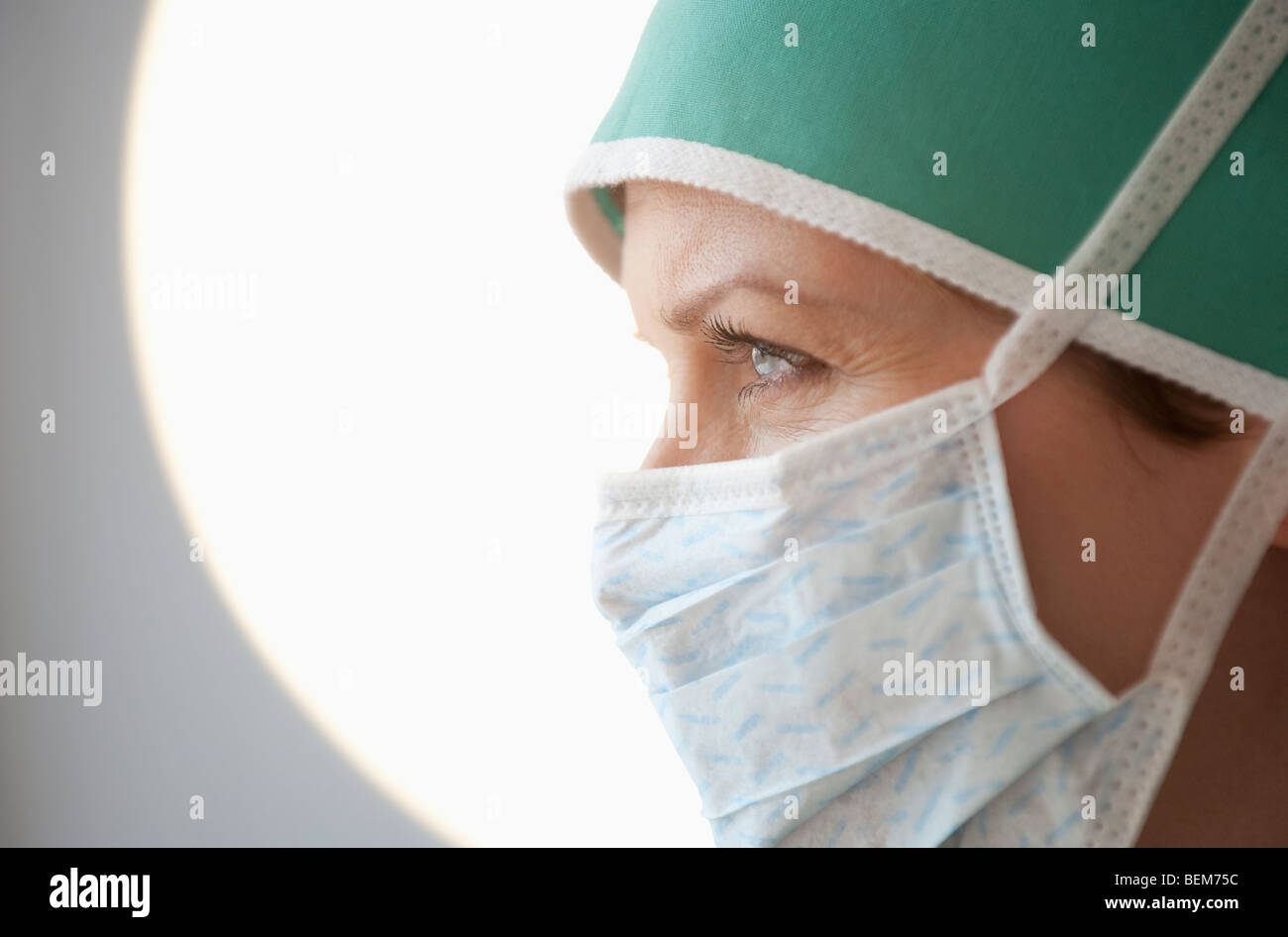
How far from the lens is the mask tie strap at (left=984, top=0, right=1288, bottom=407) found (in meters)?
0.74

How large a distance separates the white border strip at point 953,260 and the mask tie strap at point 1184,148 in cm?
3

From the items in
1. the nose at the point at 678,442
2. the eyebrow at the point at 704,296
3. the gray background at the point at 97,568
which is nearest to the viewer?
the eyebrow at the point at 704,296

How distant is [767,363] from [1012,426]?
26 centimetres

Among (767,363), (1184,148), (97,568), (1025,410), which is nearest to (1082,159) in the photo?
(1184,148)

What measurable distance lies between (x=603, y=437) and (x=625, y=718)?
592 millimetres

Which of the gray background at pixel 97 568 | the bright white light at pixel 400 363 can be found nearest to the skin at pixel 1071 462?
the bright white light at pixel 400 363

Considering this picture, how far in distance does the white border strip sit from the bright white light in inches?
36.3

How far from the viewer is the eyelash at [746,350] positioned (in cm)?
89

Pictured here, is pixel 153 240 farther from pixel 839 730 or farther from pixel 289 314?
pixel 839 730

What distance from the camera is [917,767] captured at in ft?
2.72

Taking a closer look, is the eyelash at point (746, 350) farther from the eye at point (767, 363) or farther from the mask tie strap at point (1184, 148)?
the mask tie strap at point (1184, 148)

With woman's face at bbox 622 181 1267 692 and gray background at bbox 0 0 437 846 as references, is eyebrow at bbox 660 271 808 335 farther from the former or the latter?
gray background at bbox 0 0 437 846

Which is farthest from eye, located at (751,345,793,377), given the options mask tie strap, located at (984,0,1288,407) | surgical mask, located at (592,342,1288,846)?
mask tie strap, located at (984,0,1288,407)

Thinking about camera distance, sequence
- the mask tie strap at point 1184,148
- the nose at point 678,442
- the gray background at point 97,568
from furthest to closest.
→ the gray background at point 97,568
the nose at point 678,442
the mask tie strap at point 1184,148
